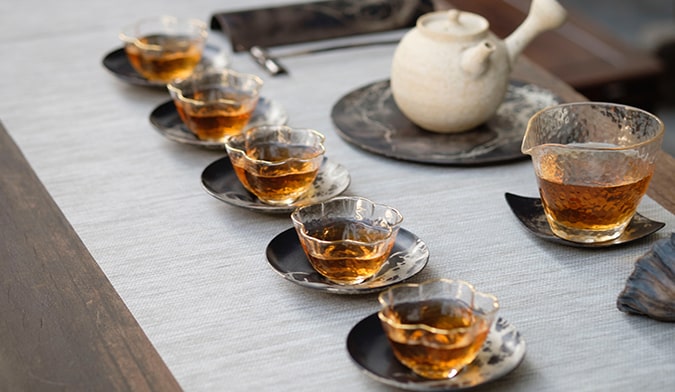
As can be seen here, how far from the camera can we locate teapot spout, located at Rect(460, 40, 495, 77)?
1.06 meters

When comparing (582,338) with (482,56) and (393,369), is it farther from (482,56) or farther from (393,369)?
(482,56)

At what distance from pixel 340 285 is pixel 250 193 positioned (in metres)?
0.22

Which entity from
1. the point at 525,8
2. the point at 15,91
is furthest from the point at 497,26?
the point at 15,91

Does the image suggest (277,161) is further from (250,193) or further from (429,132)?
(429,132)

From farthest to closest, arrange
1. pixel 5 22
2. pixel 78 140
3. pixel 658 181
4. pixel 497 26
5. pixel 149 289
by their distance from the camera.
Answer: pixel 497 26, pixel 5 22, pixel 78 140, pixel 658 181, pixel 149 289

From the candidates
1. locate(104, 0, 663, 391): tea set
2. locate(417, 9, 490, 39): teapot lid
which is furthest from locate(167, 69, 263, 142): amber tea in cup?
locate(417, 9, 490, 39): teapot lid

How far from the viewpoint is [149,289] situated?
2.77 ft

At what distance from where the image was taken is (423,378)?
0.69m

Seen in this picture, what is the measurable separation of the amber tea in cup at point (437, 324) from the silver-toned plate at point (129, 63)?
682 mm

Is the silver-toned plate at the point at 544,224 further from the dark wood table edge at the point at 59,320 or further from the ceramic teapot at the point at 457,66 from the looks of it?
the dark wood table edge at the point at 59,320

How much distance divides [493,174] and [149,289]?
417mm

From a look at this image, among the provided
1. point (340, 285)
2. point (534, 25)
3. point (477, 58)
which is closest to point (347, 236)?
point (340, 285)

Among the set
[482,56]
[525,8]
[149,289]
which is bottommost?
[525,8]

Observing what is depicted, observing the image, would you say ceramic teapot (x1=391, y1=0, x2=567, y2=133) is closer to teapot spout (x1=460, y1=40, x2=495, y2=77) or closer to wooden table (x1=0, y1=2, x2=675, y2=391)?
teapot spout (x1=460, y1=40, x2=495, y2=77)
